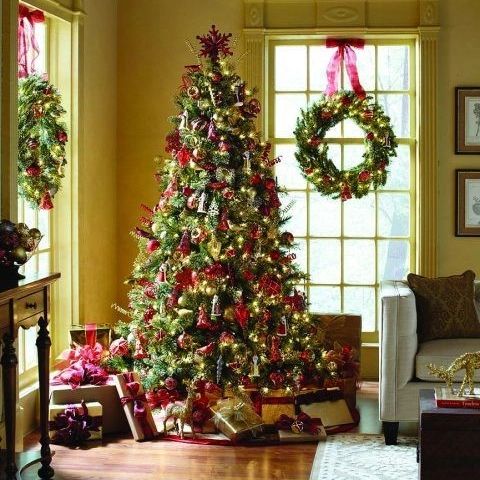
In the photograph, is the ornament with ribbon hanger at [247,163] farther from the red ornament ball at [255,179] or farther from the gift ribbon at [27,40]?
the gift ribbon at [27,40]

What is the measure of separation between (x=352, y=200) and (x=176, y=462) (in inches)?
122

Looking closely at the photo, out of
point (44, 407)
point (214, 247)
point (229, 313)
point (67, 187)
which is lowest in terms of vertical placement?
point (44, 407)

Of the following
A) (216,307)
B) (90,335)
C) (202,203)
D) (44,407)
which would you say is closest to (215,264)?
(216,307)

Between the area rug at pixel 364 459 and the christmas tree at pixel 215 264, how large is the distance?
2.09 feet

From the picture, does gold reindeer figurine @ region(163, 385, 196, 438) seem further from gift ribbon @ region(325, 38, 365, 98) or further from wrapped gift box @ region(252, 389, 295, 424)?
gift ribbon @ region(325, 38, 365, 98)

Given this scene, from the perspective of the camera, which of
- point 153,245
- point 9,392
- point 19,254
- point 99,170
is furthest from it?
point 99,170

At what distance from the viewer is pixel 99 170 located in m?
7.36

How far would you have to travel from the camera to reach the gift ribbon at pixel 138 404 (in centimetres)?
585

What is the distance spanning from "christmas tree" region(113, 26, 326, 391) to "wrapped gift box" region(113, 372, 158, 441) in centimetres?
22

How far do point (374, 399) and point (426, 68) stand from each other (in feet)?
8.35

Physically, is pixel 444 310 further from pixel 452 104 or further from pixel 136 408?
pixel 452 104

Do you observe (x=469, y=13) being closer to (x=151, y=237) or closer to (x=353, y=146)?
(x=353, y=146)

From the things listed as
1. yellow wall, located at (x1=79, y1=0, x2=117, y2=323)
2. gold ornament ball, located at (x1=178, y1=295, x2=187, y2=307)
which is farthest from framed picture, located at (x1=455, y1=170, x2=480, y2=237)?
yellow wall, located at (x1=79, y1=0, x2=117, y2=323)

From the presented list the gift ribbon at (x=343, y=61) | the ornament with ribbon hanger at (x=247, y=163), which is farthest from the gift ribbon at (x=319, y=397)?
the gift ribbon at (x=343, y=61)
